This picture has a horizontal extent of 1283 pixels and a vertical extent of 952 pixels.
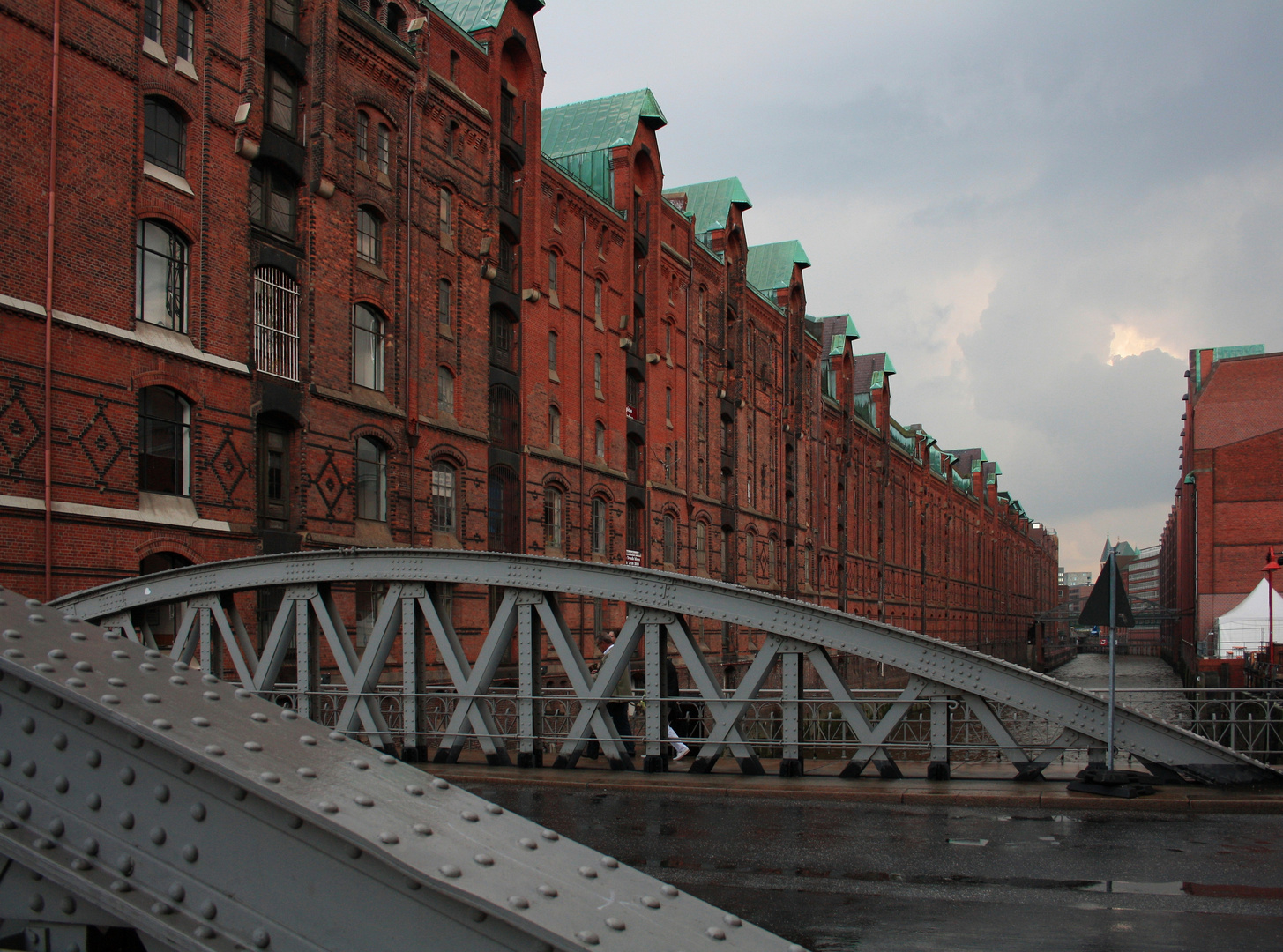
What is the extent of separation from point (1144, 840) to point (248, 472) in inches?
726

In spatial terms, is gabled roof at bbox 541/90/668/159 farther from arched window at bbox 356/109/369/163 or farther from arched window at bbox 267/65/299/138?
arched window at bbox 267/65/299/138

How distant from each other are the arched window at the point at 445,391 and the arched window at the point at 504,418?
2.25 metres

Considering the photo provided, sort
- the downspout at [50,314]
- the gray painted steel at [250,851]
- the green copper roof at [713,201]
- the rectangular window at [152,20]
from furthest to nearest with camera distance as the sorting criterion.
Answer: the green copper roof at [713,201]
the rectangular window at [152,20]
the downspout at [50,314]
the gray painted steel at [250,851]

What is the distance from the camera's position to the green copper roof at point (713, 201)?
50.5 meters

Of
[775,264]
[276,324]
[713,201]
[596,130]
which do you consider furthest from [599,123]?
[276,324]

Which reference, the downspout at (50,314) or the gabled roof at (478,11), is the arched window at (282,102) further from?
the gabled roof at (478,11)

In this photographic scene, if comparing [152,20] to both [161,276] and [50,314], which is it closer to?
[161,276]

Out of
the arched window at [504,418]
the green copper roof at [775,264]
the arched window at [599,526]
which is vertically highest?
the green copper roof at [775,264]

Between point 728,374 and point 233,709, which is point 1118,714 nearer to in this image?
point 233,709

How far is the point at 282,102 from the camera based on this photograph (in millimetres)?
24703

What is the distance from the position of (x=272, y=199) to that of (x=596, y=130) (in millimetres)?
20875

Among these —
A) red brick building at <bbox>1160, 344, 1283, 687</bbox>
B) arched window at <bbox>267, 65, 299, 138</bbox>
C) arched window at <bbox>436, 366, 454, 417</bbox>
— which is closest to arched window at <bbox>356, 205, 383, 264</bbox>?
arched window at <bbox>267, 65, 299, 138</bbox>

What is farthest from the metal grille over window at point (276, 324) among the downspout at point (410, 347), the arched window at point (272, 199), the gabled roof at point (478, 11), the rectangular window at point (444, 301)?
the gabled roof at point (478, 11)

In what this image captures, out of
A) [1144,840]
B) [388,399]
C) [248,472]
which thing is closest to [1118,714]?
[1144,840]
